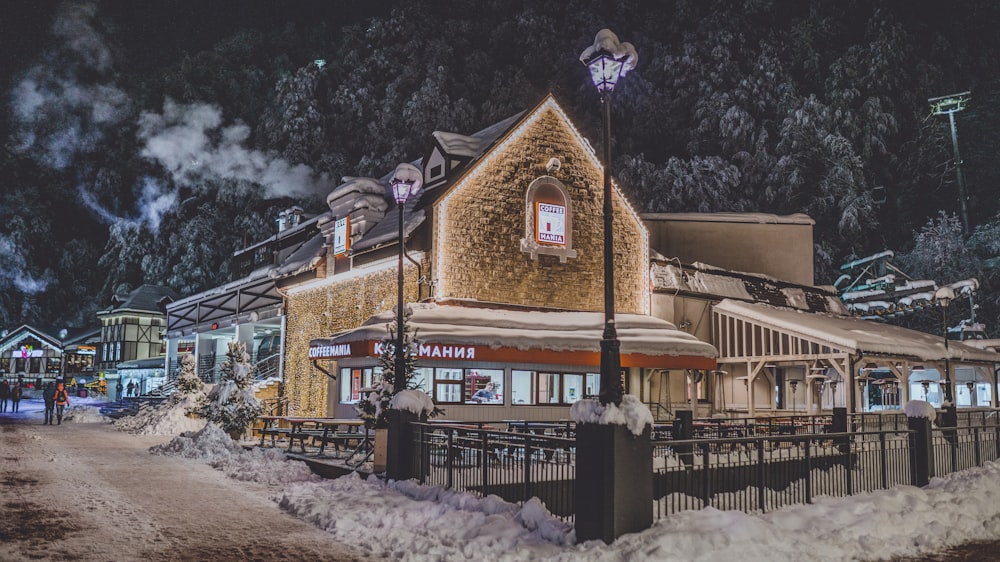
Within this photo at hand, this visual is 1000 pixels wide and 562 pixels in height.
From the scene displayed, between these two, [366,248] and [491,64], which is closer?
[366,248]

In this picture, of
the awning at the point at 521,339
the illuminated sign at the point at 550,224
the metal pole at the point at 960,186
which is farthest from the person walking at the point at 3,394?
the metal pole at the point at 960,186

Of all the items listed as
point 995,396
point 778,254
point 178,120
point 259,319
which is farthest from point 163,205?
point 995,396

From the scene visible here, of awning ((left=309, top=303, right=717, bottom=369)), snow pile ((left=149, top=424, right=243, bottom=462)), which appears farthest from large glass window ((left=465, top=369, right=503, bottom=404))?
snow pile ((left=149, top=424, right=243, bottom=462))

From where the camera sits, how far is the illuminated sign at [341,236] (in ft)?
93.4

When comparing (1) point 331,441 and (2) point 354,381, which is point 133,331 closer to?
(2) point 354,381

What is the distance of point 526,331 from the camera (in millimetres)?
22891

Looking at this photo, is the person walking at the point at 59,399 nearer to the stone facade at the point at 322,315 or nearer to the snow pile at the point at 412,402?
the stone facade at the point at 322,315

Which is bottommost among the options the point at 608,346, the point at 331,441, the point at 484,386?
the point at 331,441

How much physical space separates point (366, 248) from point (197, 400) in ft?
27.2

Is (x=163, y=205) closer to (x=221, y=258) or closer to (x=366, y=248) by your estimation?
(x=221, y=258)

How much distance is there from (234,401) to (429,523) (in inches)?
525

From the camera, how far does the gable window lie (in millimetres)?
25188

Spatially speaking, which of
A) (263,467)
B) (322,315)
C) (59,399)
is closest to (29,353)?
(59,399)

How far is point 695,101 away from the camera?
5456 centimetres
